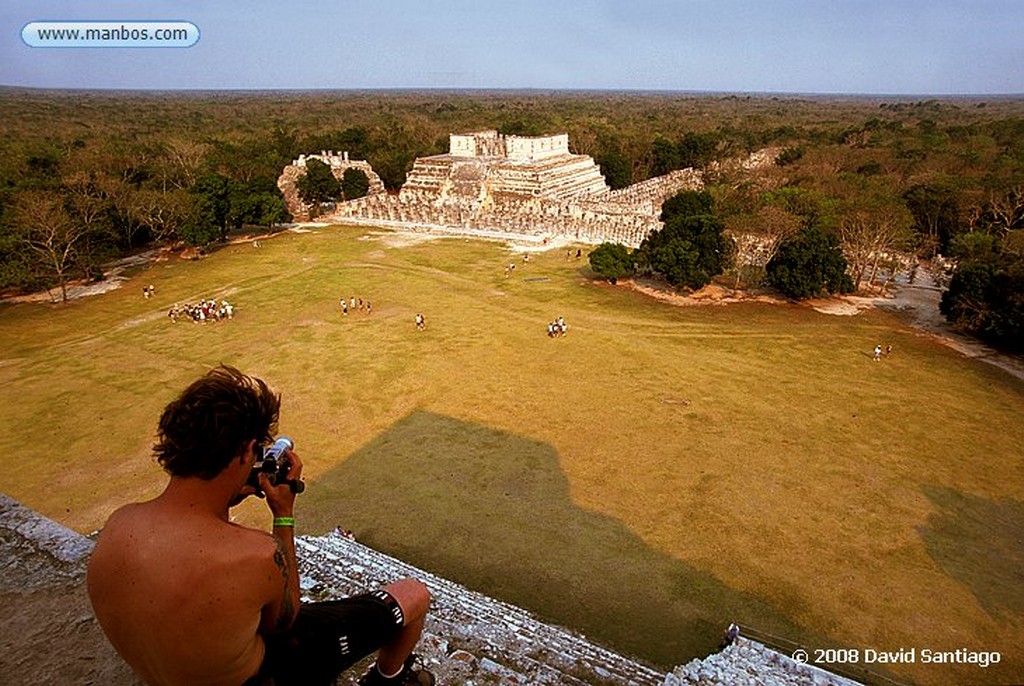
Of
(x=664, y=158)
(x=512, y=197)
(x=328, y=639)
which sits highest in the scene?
(x=664, y=158)

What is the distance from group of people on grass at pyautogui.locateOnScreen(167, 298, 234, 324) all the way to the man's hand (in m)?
22.1

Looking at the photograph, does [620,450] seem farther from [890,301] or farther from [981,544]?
[890,301]

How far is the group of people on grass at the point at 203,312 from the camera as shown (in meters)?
22.4

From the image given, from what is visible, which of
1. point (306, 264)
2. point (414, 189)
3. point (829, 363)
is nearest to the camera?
point (829, 363)

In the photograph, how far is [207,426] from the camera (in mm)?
2379

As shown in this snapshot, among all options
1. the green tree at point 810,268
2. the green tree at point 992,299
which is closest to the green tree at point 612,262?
the green tree at point 810,268

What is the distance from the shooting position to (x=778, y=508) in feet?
39.0

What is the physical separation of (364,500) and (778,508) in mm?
8378

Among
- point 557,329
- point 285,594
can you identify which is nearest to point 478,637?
point 285,594

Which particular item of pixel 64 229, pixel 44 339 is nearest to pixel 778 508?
pixel 44 339

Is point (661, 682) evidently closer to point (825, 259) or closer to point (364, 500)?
point (364, 500)

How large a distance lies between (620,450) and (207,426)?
12.4m

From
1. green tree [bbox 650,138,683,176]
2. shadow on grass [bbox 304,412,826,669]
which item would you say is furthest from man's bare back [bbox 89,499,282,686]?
green tree [bbox 650,138,683,176]

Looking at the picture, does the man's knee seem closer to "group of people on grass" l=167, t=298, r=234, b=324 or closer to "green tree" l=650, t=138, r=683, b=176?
"group of people on grass" l=167, t=298, r=234, b=324
